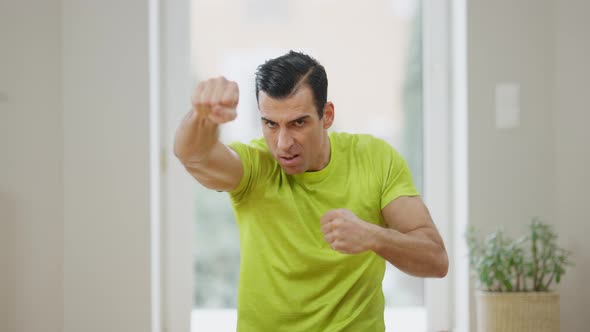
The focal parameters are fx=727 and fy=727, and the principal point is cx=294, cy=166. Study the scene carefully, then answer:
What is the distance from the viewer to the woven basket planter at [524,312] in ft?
9.80

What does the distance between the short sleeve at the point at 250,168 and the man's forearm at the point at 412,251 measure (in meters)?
0.36

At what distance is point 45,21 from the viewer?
125 inches

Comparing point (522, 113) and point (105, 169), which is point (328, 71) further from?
point (105, 169)

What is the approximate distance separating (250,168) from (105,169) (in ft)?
5.67

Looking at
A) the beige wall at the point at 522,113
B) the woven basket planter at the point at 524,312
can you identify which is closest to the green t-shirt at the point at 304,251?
the woven basket planter at the point at 524,312

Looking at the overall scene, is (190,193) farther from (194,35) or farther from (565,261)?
(565,261)

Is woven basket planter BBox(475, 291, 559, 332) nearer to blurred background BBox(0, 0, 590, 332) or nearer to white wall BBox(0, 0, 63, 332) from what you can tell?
blurred background BBox(0, 0, 590, 332)

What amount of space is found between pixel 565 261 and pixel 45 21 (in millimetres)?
2518

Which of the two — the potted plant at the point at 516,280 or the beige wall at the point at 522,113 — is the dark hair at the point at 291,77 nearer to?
the potted plant at the point at 516,280

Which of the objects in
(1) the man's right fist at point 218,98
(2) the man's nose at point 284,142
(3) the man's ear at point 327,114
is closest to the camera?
(1) the man's right fist at point 218,98

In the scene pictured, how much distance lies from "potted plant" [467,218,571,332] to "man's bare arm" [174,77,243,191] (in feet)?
5.73

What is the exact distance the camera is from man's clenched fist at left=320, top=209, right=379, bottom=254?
4.63 ft

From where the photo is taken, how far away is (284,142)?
167 centimetres

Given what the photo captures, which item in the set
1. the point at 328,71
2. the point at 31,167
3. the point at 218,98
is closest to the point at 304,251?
the point at 218,98
